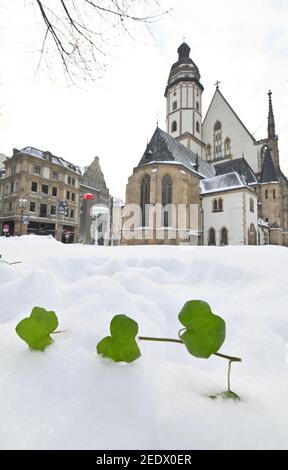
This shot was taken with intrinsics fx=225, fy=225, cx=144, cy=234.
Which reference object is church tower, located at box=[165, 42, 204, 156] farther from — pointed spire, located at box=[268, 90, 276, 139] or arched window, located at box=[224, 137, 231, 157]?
pointed spire, located at box=[268, 90, 276, 139]

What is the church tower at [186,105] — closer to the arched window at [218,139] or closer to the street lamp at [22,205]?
the arched window at [218,139]

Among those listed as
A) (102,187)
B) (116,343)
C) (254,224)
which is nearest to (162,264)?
(116,343)

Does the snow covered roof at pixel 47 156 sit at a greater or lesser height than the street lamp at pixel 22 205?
greater

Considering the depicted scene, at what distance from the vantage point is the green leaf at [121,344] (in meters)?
0.61

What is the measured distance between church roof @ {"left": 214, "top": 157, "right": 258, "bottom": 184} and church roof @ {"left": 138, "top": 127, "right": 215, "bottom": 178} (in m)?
3.18

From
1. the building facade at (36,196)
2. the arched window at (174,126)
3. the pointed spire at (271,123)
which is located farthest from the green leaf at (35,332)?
the pointed spire at (271,123)

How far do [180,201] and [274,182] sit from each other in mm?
14531

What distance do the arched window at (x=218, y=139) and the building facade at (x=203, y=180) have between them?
5.4 inches

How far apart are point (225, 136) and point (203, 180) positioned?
1099cm

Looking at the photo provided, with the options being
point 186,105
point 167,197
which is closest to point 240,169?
point 186,105

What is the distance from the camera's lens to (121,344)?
614 millimetres

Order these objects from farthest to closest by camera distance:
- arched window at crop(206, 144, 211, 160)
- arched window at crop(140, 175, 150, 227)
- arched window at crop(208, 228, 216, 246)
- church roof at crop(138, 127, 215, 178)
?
arched window at crop(206, 144, 211, 160), arched window at crop(208, 228, 216, 246), church roof at crop(138, 127, 215, 178), arched window at crop(140, 175, 150, 227)

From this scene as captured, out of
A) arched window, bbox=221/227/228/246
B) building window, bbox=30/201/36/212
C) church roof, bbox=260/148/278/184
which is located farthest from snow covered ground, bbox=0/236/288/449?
church roof, bbox=260/148/278/184

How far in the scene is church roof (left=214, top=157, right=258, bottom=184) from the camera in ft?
95.2
